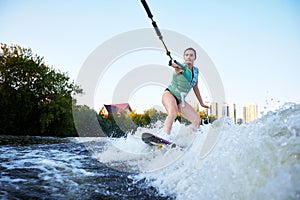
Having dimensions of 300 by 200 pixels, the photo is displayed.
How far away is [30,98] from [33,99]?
66cm

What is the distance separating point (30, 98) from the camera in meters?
24.6

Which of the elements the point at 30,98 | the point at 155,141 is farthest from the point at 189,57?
the point at 30,98

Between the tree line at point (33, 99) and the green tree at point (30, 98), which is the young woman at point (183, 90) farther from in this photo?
the green tree at point (30, 98)

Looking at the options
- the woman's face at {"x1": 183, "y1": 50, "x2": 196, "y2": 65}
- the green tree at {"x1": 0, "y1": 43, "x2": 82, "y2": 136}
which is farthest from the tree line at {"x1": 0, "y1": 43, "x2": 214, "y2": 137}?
the woman's face at {"x1": 183, "y1": 50, "x2": 196, "y2": 65}

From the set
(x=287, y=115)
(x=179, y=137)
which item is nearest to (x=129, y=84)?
(x=179, y=137)

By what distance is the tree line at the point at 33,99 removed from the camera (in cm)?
2306

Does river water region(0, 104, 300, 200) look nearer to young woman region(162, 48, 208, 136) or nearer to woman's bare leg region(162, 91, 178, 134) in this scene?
woman's bare leg region(162, 91, 178, 134)

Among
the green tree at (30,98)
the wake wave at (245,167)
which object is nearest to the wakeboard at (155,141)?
the wake wave at (245,167)

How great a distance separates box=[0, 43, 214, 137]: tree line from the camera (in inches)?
908

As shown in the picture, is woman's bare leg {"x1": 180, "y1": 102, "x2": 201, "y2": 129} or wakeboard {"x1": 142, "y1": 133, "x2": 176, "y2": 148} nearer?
wakeboard {"x1": 142, "y1": 133, "x2": 176, "y2": 148}

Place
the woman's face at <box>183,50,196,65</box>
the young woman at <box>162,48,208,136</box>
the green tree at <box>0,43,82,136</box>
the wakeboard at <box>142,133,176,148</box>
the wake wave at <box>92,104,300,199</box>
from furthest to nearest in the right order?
1. the green tree at <box>0,43,82,136</box>
2. the woman's face at <box>183,50,196,65</box>
3. the young woman at <box>162,48,208,136</box>
4. the wakeboard at <box>142,133,176,148</box>
5. the wake wave at <box>92,104,300,199</box>

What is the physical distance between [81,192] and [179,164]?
1.23 metres

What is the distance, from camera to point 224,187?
1.91 metres

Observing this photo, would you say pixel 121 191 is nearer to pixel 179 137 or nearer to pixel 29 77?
pixel 179 137
